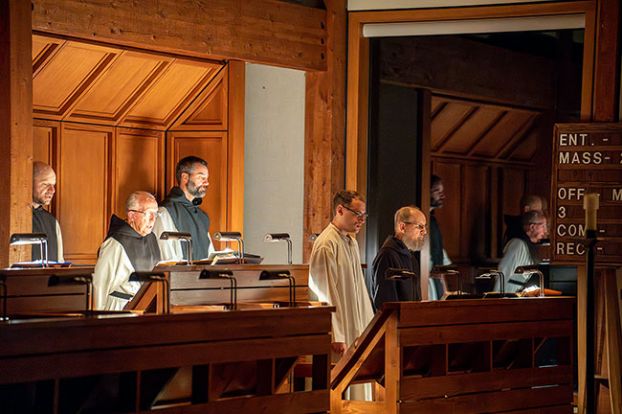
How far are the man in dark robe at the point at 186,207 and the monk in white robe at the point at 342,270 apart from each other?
1.90 meters

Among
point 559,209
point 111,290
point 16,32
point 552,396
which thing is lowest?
point 552,396

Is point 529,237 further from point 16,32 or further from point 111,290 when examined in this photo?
point 16,32

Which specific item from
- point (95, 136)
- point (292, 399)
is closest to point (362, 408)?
point (292, 399)

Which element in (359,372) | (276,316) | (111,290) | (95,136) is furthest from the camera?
(95,136)

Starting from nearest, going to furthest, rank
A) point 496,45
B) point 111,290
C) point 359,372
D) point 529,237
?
point 359,372
point 111,290
point 529,237
point 496,45

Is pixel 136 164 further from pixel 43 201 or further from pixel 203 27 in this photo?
pixel 43 201

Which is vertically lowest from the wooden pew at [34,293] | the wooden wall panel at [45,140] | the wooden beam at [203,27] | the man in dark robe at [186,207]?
the wooden pew at [34,293]

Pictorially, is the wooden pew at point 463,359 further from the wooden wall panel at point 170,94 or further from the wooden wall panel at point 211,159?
the wooden wall panel at point 170,94

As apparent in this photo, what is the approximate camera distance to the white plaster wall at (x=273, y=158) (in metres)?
10.6

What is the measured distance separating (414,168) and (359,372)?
4903 mm

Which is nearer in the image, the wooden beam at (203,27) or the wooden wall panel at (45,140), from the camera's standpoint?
the wooden beam at (203,27)

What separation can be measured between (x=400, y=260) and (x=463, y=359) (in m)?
1.24

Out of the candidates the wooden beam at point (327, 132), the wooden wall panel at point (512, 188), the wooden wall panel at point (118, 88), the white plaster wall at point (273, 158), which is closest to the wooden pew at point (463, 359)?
the wooden beam at point (327, 132)

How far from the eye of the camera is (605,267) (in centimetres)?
871
